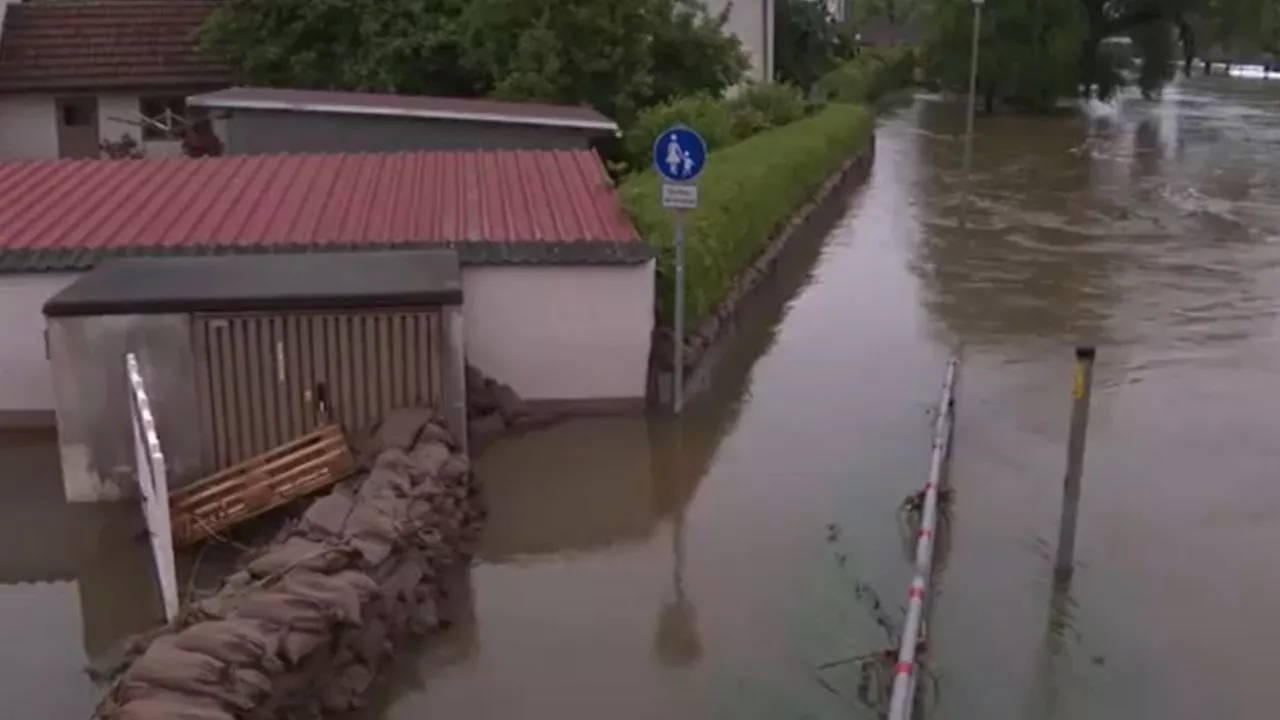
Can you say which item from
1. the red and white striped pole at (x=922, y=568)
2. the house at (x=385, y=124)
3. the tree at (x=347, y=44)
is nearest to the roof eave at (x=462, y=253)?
the red and white striped pole at (x=922, y=568)

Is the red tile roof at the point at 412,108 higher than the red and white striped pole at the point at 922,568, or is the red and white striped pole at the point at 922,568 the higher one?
the red tile roof at the point at 412,108

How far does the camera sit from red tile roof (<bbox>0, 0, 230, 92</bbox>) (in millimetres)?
24047

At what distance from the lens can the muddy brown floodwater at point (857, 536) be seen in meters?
7.21

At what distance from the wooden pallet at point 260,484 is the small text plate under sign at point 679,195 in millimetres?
3201

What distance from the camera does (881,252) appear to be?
19266mm

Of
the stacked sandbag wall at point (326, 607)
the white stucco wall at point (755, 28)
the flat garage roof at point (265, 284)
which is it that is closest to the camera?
the stacked sandbag wall at point (326, 607)

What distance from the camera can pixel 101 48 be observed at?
2477cm

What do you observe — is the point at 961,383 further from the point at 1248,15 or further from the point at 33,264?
the point at 1248,15

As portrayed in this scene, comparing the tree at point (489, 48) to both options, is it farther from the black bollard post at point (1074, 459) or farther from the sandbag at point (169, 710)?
the sandbag at point (169, 710)

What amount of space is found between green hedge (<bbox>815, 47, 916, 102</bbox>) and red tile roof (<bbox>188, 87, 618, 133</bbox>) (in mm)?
17190

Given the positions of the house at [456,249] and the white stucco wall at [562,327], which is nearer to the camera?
the house at [456,249]

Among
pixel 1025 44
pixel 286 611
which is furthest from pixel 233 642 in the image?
pixel 1025 44

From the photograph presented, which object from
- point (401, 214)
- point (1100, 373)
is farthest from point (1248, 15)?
point (401, 214)

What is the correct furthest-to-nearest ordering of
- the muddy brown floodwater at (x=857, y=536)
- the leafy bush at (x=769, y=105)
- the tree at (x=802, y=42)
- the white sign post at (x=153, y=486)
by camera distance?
the tree at (x=802, y=42) < the leafy bush at (x=769, y=105) < the white sign post at (x=153, y=486) < the muddy brown floodwater at (x=857, y=536)
